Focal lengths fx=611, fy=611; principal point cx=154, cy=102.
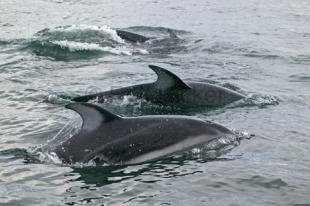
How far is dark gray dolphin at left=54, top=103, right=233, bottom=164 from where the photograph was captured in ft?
31.7

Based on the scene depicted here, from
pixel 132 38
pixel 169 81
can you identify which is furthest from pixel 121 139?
pixel 132 38

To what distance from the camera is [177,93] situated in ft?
43.4

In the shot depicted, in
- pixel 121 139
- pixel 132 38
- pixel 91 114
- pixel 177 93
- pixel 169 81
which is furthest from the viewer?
pixel 132 38

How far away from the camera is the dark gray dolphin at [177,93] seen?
13099 millimetres

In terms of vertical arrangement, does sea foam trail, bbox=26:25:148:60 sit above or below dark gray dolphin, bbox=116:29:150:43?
below

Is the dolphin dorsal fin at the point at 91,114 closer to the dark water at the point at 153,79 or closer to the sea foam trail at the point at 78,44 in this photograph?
the dark water at the point at 153,79

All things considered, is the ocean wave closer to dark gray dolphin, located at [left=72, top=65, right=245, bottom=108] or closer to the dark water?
the dark water

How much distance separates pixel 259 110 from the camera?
13.5 m

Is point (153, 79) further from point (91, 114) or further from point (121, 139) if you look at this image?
point (91, 114)

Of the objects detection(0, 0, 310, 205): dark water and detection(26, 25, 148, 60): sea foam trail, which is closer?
detection(0, 0, 310, 205): dark water

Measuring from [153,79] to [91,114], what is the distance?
7.22 metres

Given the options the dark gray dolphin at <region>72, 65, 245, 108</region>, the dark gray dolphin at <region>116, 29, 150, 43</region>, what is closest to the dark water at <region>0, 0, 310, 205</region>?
the dark gray dolphin at <region>72, 65, 245, 108</region>

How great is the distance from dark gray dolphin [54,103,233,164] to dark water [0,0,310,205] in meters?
0.21

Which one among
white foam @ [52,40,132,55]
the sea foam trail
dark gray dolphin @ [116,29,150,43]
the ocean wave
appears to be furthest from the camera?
the ocean wave
